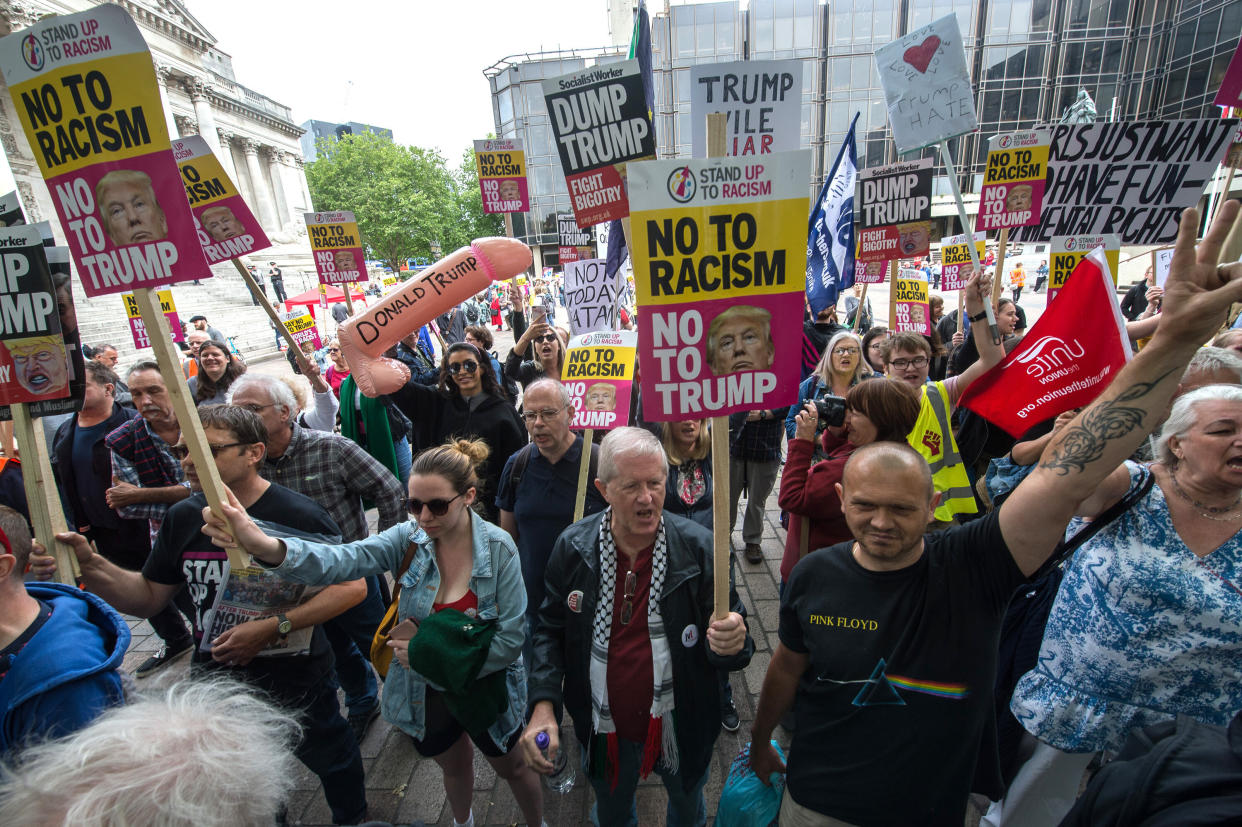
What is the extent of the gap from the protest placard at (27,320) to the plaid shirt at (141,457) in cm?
147

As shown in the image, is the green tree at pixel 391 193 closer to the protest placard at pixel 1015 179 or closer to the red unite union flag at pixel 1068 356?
the protest placard at pixel 1015 179

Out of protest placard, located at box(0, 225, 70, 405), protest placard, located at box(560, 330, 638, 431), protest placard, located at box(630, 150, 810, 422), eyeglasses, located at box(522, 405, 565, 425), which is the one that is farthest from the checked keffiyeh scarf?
protest placard, located at box(0, 225, 70, 405)

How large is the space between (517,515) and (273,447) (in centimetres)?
149

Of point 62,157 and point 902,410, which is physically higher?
point 62,157

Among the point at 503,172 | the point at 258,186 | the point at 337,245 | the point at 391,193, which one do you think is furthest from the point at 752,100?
the point at 258,186

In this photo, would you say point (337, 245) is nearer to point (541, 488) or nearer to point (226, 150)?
point (541, 488)

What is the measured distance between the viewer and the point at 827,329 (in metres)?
5.93

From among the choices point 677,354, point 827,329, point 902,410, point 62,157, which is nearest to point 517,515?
point 677,354

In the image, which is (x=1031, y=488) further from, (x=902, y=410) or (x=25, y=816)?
(x=25, y=816)

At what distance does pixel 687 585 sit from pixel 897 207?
5.53m

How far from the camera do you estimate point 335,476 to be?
11.0ft

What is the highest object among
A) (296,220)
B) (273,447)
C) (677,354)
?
(296,220)

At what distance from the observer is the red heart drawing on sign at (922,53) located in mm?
4438

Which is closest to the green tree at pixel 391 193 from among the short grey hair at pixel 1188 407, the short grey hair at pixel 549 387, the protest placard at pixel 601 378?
the protest placard at pixel 601 378
